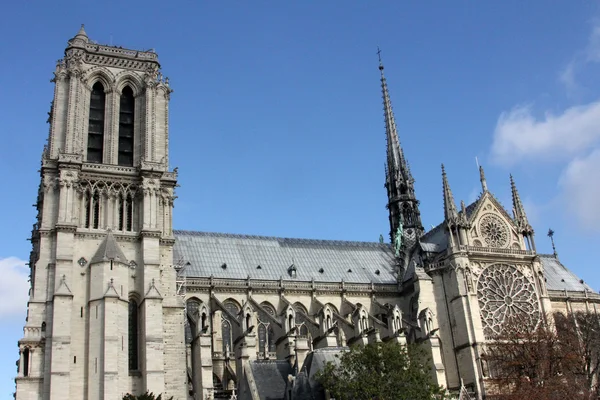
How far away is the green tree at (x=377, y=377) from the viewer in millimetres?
33969

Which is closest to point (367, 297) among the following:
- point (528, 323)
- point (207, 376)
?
point (528, 323)

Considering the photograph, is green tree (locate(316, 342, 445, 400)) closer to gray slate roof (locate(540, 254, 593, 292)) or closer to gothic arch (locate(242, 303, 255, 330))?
gothic arch (locate(242, 303, 255, 330))

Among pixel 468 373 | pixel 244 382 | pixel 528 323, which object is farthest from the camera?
pixel 528 323

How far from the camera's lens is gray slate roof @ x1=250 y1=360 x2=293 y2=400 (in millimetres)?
36875

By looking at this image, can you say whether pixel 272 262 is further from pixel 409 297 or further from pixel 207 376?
pixel 207 376

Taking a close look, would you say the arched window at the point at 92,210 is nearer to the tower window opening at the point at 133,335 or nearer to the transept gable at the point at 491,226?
the tower window opening at the point at 133,335

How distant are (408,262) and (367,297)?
5979 millimetres

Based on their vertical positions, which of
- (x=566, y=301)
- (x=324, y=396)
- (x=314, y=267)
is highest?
(x=314, y=267)

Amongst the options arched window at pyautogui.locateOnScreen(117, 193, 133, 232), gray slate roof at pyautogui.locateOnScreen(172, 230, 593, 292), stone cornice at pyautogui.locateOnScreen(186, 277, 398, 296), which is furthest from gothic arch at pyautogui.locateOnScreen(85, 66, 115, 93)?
stone cornice at pyautogui.locateOnScreen(186, 277, 398, 296)

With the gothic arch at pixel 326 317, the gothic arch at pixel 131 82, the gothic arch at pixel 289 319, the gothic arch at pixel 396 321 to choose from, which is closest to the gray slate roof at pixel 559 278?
the gothic arch at pixel 396 321

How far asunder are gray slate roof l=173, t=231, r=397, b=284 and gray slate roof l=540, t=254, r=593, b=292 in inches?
600

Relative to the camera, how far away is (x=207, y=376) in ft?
135

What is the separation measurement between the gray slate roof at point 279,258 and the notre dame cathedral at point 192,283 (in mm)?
156

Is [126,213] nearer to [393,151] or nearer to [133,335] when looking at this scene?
[133,335]
